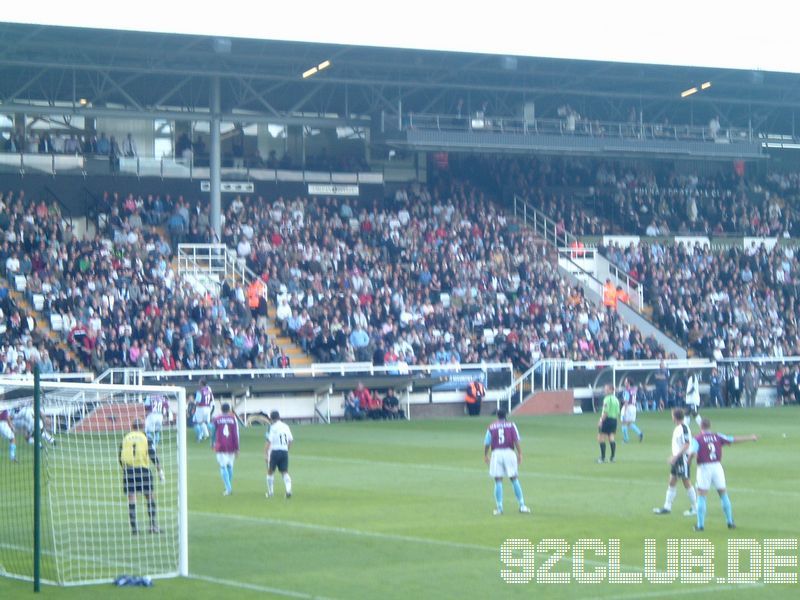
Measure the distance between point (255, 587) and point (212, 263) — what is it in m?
32.1

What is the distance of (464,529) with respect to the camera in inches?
765

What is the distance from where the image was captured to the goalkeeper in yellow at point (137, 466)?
18.5 meters

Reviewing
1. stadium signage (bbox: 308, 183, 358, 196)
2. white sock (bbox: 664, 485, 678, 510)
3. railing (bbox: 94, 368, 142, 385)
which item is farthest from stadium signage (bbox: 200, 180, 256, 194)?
white sock (bbox: 664, 485, 678, 510)

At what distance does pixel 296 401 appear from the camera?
40906mm

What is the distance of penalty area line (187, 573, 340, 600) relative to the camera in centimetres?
1465

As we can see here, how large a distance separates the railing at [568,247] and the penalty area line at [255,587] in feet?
121

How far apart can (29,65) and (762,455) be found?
83.1 feet

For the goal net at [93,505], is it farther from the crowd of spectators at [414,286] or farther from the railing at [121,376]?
the crowd of spectators at [414,286]

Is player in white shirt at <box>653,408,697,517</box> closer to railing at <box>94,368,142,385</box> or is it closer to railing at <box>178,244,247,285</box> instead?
railing at <box>94,368,142,385</box>

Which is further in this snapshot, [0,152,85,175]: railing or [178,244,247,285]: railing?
[0,152,85,175]: railing

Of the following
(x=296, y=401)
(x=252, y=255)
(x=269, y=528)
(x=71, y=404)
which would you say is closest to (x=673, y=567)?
(x=269, y=528)

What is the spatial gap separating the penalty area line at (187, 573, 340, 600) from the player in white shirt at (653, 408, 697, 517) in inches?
281

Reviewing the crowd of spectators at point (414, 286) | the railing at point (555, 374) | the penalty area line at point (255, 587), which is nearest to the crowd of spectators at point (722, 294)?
the crowd of spectators at point (414, 286)

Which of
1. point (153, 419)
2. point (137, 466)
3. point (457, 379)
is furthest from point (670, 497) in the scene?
point (457, 379)
